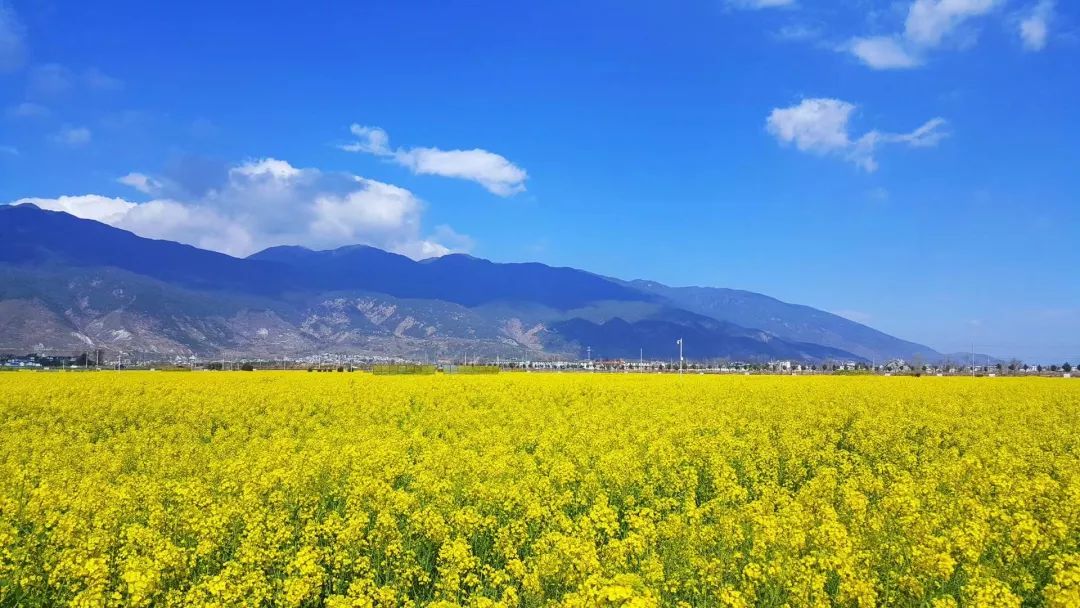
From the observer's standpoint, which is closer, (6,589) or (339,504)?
(6,589)

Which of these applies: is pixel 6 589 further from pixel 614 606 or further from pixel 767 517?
pixel 767 517

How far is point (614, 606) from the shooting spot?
6.02m

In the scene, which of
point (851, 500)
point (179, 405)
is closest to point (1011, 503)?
point (851, 500)

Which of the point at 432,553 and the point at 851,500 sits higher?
the point at 851,500

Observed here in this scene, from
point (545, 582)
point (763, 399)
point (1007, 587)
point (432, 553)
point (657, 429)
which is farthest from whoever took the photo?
point (763, 399)

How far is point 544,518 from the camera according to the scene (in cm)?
1073

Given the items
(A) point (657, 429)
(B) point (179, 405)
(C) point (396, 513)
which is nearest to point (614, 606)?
(C) point (396, 513)

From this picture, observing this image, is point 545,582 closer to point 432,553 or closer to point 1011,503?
point 432,553

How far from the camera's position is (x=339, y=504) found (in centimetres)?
1267

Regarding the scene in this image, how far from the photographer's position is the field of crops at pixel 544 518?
295 inches

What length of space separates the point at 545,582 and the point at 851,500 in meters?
5.18

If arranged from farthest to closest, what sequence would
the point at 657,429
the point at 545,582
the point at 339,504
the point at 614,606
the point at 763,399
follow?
1. the point at 763,399
2. the point at 657,429
3. the point at 339,504
4. the point at 545,582
5. the point at 614,606

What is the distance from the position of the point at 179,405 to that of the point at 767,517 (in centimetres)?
2259

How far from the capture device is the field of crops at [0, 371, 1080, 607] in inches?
295
